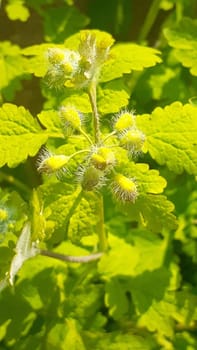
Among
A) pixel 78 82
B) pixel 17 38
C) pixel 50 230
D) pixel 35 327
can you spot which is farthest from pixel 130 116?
pixel 17 38

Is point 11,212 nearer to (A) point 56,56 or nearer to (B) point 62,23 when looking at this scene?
(A) point 56,56

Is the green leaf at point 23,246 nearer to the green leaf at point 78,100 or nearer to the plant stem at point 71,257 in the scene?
the plant stem at point 71,257

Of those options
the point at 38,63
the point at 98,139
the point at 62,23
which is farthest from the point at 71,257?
the point at 62,23

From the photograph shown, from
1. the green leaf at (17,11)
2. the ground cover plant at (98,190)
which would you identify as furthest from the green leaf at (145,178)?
the green leaf at (17,11)

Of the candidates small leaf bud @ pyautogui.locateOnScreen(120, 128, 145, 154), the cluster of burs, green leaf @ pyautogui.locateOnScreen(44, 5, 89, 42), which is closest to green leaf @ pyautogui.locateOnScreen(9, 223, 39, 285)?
the cluster of burs

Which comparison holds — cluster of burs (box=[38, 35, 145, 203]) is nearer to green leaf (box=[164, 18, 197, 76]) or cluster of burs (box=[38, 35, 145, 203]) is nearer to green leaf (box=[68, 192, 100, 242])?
green leaf (box=[68, 192, 100, 242])

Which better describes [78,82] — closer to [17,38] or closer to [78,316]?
[78,316]
